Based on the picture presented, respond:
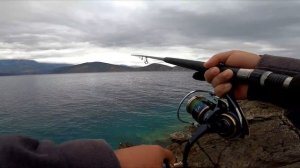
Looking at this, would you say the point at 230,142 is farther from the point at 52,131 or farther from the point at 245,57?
the point at 52,131

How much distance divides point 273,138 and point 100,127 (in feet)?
122

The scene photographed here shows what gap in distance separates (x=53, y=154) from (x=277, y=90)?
213cm

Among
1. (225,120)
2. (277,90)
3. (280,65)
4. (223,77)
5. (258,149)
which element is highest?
(280,65)

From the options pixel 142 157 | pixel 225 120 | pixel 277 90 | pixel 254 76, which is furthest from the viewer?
pixel 225 120

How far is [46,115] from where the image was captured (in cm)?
6269

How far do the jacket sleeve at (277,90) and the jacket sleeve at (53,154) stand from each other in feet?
6.28

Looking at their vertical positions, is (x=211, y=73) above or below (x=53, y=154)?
above

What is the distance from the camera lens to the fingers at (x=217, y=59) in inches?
137

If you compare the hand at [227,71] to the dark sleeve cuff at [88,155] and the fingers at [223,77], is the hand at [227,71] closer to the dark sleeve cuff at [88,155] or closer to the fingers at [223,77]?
the fingers at [223,77]

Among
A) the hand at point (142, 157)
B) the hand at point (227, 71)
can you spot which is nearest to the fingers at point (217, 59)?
the hand at point (227, 71)

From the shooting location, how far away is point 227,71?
319 cm

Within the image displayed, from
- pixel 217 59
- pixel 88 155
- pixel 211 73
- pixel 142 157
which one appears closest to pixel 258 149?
pixel 217 59

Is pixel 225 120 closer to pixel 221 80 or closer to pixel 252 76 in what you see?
pixel 221 80

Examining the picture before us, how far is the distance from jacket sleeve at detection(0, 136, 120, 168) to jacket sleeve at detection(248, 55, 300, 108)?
6.28ft
